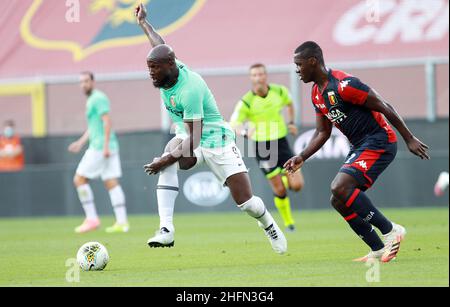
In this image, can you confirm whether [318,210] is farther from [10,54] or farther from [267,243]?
[10,54]

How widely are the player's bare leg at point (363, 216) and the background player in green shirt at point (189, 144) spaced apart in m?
1.05

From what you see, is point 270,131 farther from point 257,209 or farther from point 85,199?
point 257,209

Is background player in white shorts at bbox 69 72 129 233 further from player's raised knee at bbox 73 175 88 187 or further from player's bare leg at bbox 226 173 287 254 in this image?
player's bare leg at bbox 226 173 287 254

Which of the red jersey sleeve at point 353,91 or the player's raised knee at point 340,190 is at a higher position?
the red jersey sleeve at point 353,91

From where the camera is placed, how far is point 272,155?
601 inches

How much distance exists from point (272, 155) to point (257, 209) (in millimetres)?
4916

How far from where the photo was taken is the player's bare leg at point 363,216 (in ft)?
31.8

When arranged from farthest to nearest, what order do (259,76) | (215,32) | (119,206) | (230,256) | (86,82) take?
(215,32) → (119,206) → (86,82) → (259,76) → (230,256)

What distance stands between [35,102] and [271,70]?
677cm

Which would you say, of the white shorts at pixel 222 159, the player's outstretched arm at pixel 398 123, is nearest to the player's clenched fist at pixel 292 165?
the white shorts at pixel 222 159

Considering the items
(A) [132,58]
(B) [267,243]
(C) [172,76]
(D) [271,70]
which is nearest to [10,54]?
(A) [132,58]

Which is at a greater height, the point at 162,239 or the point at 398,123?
the point at 398,123

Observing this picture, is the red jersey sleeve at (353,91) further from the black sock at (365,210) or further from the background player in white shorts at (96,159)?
the background player in white shorts at (96,159)

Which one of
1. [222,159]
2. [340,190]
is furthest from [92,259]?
[340,190]
